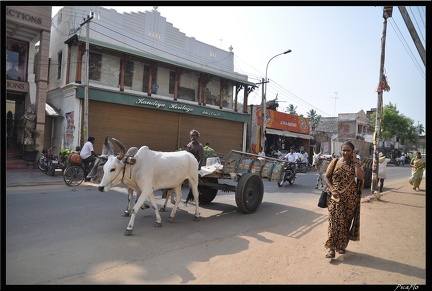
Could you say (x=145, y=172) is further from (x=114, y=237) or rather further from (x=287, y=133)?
(x=287, y=133)

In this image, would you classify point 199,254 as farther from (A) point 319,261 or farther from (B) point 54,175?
(B) point 54,175

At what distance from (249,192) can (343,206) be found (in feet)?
9.70

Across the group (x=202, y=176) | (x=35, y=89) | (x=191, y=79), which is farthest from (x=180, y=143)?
(x=202, y=176)

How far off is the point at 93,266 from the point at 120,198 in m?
4.69

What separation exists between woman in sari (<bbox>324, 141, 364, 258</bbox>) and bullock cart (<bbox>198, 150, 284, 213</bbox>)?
2.61 metres

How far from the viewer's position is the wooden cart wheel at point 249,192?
6812mm

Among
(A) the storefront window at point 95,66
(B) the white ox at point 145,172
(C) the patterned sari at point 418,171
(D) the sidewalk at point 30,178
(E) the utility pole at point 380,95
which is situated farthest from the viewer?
(A) the storefront window at point 95,66

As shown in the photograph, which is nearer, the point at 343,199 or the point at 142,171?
the point at 343,199

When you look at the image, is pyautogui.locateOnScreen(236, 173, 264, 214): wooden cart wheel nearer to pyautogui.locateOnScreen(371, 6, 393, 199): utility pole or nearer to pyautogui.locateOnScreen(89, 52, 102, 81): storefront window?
pyautogui.locateOnScreen(371, 6, 393, 199): utility pole

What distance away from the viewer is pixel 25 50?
15352mm

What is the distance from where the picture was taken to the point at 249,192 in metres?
7.19

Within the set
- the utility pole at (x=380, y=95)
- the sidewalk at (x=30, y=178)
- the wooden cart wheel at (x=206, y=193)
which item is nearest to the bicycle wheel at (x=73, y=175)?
the sidewalk at (x=30, y=178)

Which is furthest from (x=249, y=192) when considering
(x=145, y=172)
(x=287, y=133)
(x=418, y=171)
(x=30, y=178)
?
(x=287, y=133)

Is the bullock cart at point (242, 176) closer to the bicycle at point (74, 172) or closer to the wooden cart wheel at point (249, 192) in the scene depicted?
the wooden cart wheel at point (249, 192)
